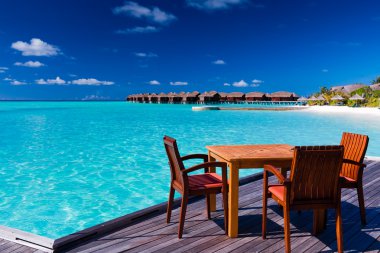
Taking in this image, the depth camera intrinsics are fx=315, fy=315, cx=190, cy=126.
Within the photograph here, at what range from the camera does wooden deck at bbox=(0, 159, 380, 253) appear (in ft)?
9.15

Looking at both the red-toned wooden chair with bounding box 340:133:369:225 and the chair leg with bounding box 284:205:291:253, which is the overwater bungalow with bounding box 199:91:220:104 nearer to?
the red-toned wooden chair with bounding box 340:133:369:225

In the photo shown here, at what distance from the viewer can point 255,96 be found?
251ft

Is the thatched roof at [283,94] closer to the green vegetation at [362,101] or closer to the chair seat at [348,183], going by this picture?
the green vegetation at [362,101]

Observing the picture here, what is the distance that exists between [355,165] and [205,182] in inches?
63.1

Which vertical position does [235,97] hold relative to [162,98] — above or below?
below

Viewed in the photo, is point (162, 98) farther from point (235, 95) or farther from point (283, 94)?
point (283, 94)

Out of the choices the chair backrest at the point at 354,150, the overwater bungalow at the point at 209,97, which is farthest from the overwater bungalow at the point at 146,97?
the chair backrest at the point at 354,150

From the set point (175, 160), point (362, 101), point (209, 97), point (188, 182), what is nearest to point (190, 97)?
point (209, 97)

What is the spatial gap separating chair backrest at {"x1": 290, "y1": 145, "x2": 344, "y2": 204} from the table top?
1.62 feet

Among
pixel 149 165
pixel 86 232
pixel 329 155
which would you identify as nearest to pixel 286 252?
pixel 329 155

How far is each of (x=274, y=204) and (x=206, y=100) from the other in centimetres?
7793

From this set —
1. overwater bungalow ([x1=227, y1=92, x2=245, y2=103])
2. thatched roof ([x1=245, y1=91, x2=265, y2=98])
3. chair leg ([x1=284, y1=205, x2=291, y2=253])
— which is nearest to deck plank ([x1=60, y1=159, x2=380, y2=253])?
chair leg ([x1=284, y1=205, x2=291, y2=253])

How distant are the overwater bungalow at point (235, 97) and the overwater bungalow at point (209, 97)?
2.92 metres

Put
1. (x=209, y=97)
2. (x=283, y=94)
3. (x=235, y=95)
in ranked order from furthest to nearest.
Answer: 1. (x=235, y=95)
2. (x=209, y=97)
3. (x=283, y=94)
